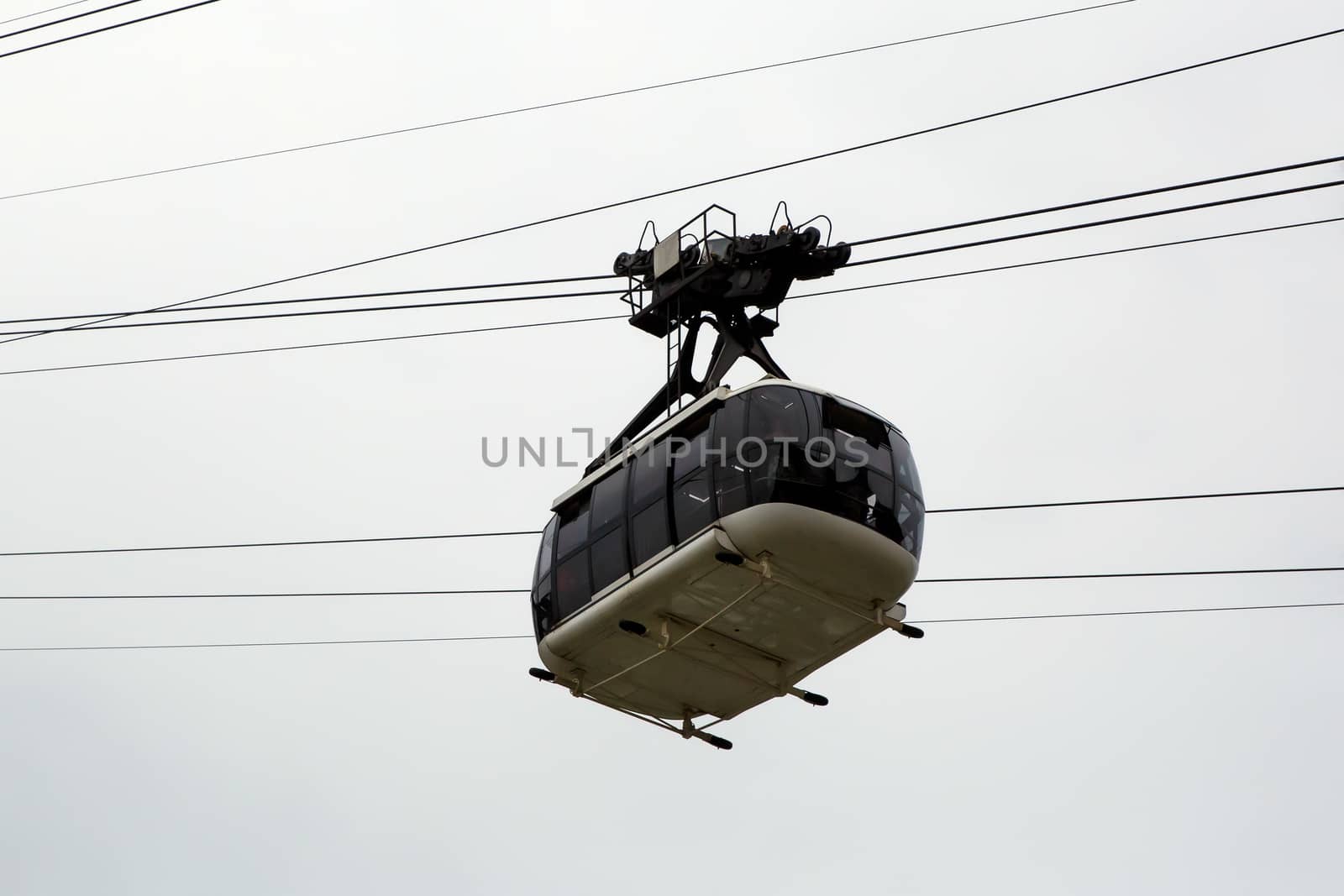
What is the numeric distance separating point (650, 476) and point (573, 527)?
1770 millimetres

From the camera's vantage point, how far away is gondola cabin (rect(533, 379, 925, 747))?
21.1m

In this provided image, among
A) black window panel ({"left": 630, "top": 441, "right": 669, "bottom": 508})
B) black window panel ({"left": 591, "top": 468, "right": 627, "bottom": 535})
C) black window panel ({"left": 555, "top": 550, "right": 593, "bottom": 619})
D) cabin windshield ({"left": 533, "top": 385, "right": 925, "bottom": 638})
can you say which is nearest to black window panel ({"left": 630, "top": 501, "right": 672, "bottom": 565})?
cabin windshield ({"left": 533, "top": 385, "right": 925, "bottom": 638})

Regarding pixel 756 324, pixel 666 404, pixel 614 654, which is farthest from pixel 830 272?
pixel 614 654

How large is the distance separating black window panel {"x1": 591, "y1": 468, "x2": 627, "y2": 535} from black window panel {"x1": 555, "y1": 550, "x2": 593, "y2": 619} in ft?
1.46

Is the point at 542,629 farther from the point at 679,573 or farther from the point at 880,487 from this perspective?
the point at 880,487

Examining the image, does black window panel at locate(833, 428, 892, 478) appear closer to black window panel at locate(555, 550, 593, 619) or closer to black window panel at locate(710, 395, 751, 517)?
black window panel at locate(710, 395, 751, 517)

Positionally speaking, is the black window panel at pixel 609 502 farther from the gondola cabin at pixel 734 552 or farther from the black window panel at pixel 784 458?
the black window panel at pixel 784 458

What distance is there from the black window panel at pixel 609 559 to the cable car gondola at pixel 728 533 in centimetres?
2

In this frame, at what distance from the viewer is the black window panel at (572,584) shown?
76.0 ft

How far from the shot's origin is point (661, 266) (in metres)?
25.3

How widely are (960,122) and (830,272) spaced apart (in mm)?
2623

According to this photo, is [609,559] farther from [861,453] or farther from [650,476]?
[861,453]

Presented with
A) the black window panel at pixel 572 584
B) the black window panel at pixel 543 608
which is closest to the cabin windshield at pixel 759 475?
the black window panel at pixel 572 584

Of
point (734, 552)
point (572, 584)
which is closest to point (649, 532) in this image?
point (734, 552)
